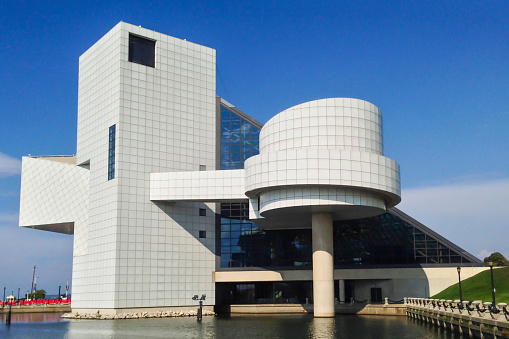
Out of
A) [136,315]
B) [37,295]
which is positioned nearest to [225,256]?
[136,315]

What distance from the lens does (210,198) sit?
6319cm

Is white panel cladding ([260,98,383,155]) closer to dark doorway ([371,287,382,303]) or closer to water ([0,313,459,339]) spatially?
water ([0,313,459,339])

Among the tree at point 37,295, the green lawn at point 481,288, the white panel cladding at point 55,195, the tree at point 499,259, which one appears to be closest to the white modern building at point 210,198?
the white panel cladding at point 55,195

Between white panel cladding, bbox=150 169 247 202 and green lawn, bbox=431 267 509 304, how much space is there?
24798mm

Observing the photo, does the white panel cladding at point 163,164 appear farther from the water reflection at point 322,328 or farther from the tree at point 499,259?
the tree at point 499,259

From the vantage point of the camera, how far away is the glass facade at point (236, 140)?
7281 centimetres

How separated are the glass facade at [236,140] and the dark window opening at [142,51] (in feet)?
36.7

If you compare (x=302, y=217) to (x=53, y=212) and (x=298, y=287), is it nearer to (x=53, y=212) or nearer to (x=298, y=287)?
(x=298, y=287)

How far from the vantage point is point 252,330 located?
4488 centimetres

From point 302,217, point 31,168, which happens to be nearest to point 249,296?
point 302,217

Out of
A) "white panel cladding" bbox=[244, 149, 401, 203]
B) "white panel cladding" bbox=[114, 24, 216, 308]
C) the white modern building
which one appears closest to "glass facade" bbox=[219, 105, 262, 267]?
the white modern building

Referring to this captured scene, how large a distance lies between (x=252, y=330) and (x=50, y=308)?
56167mm

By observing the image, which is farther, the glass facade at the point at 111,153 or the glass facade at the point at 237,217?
the glass facade at the point at 237,217

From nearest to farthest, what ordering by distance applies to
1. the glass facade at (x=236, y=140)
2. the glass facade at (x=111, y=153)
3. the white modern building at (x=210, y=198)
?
the white modern building at (x=210, y=198) → the glass facade at (x=111, y=153) → the glass facade at (x=236, y=140)
